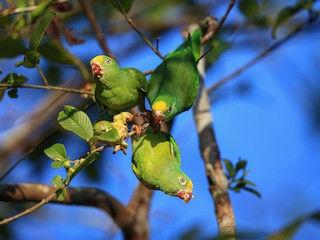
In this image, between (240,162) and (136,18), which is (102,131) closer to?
(240,162)

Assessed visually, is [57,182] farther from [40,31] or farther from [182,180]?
[40,31]

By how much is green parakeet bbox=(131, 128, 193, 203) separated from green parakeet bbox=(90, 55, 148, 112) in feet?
0.40

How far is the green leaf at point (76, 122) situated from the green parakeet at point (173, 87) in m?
0.22

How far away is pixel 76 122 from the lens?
5.13ft

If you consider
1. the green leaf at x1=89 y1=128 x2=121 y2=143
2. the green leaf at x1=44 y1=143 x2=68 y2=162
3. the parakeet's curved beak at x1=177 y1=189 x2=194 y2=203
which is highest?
the green leaf at x1=44 y1=143 x2=68 y2=162

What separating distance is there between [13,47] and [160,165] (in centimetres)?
73

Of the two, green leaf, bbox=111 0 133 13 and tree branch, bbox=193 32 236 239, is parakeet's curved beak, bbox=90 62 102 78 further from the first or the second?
tree branch, bbox=193 32 236 239

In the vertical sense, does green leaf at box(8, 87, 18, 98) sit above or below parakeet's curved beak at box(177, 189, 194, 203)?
above

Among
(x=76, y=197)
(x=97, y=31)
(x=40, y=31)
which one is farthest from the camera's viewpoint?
(x=97, y=31)

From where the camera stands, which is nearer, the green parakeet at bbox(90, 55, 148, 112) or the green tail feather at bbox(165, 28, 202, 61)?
the green parakeet at bbox(90, 55, 148, 112)

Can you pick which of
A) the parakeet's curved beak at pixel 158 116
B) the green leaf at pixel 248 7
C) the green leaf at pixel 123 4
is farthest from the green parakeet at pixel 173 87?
the green leaf at pixel 248 7

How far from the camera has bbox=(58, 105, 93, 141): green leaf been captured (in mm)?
1534

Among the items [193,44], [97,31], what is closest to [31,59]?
[193,44]

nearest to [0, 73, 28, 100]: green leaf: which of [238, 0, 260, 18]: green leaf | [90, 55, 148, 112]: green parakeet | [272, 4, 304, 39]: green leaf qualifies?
[90, 55, 148, 112]: green parakeet
